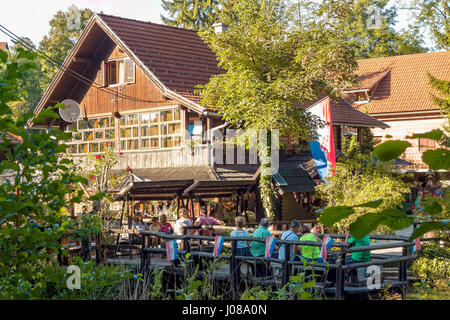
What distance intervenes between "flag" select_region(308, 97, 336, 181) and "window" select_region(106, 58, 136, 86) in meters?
8.40

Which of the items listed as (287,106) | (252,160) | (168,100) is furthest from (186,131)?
(287,106)

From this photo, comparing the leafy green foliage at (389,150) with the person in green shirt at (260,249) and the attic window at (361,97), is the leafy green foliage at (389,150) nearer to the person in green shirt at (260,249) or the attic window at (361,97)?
the person in green shirt at (260,249)

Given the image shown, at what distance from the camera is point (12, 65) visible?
5125mm

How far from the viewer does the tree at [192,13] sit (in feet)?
162

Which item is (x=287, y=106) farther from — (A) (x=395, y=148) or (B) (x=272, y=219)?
(A) (x=395, y=148)

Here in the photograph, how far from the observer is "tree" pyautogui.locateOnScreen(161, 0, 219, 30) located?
4925 cm

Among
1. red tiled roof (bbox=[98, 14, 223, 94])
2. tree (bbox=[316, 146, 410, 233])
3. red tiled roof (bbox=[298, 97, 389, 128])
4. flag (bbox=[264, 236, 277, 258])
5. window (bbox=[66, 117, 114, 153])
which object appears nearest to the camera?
flag (bbox=[264, 236, 277, 258])

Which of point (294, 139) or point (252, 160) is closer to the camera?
point (252, 160)

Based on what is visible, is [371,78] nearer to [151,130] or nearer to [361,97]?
[361,97]

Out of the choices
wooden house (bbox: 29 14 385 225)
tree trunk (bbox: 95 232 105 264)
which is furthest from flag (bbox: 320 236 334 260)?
wooden house (bbox: 29 14 385 225)

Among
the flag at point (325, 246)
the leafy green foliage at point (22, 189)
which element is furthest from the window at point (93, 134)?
the leafy green foliage at point (22, 189)

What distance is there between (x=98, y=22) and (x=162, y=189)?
9055mm

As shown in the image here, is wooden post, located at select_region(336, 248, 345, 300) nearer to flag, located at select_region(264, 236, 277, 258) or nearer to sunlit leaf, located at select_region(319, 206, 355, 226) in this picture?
flag, located at select_region(264, 236, 277, 258)

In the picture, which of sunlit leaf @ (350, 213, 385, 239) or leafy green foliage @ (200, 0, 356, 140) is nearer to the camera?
sunlit leaf @ (350, 213, 385, 239)
